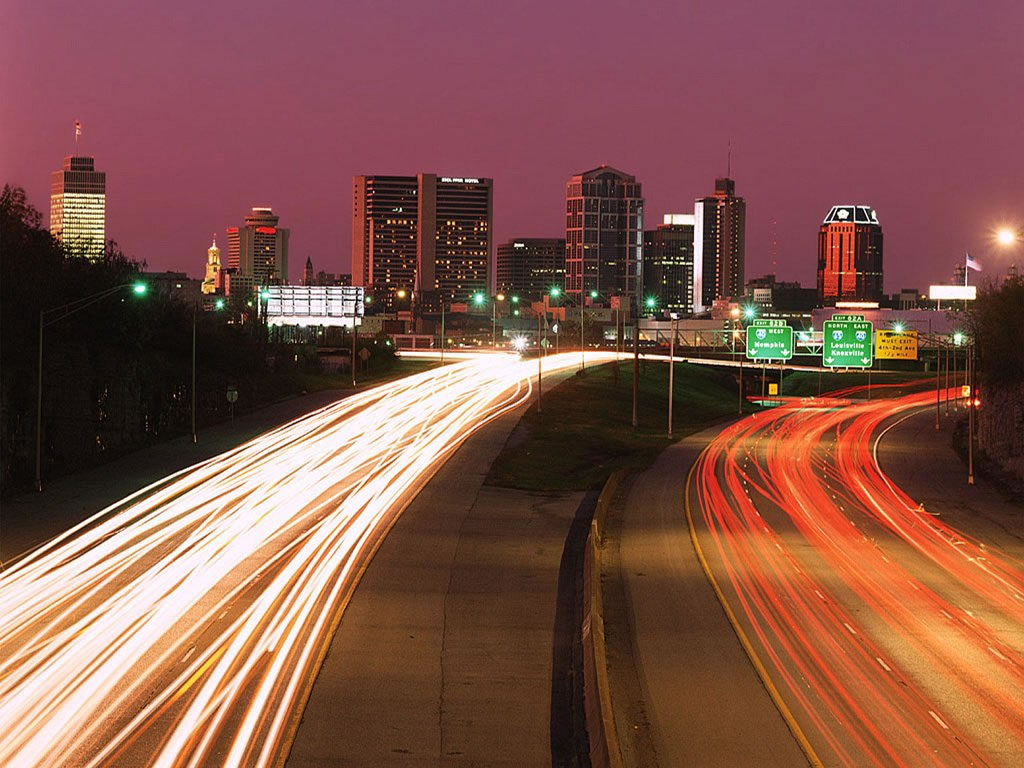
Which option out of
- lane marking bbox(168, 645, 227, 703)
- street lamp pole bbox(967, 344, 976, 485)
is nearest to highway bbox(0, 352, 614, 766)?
lane marking bbox(168, 645, 227, 703)

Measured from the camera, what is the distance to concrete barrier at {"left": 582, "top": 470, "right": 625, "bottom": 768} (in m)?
16.7

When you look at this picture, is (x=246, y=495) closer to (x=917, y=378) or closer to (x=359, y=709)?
(x=359, y=709)

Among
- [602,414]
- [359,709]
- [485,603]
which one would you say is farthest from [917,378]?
[359,709]

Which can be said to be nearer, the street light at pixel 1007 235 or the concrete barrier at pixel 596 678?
the concrete barrier at pixel 596 678

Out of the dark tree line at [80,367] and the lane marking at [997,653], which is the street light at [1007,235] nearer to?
the lane marking at [997,653]

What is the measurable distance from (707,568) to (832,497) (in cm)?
1947

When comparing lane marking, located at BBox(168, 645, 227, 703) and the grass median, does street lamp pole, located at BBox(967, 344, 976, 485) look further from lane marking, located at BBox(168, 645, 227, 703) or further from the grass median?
lane marking, located at BBox(168, 645, 227, 703)

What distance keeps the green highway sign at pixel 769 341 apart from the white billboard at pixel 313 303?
69553 mm

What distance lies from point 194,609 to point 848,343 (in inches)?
2823

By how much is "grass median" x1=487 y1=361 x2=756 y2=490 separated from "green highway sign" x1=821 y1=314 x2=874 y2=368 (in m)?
9.76

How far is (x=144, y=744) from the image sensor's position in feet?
58.0

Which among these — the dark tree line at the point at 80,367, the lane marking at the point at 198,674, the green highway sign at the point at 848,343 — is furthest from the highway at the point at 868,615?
the green highway sign at the point at 848,343

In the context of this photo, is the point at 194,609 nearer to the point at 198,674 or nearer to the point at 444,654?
the point at 198,674

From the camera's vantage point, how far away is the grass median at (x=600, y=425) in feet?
191
